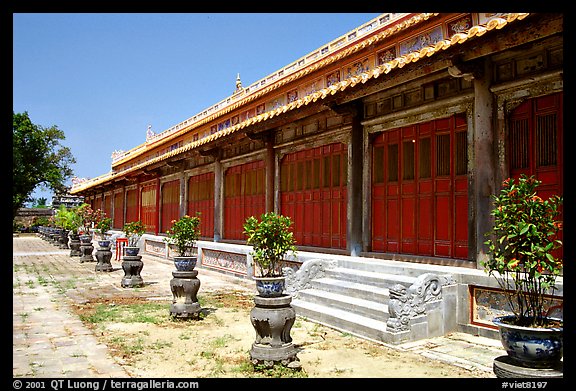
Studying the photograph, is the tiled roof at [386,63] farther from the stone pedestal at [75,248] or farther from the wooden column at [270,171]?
the stone pedestal at [75,248]

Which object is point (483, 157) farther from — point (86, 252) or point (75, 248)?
point (75, 248)

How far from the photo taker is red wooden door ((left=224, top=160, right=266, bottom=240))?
1209 cm

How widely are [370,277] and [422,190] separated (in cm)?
166

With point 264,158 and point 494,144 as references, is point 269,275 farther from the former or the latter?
point 264,158

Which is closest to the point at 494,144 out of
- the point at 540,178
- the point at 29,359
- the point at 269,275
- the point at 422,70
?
the point at 540,178

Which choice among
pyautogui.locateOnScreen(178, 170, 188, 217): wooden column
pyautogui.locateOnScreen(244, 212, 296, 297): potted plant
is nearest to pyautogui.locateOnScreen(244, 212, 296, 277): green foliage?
pyautogui.locateOnScreen(244, 212, 296, 297): potted plant

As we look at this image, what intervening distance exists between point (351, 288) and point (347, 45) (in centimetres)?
544

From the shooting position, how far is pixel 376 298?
21.7 feet

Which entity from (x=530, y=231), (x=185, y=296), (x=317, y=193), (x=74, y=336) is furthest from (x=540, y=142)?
(x=74, y=336)

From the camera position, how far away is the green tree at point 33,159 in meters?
42.7

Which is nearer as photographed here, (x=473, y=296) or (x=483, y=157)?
(x=473, y=296)

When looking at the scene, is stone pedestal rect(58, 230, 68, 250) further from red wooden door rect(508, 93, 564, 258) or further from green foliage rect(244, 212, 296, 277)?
red wooden door rect(508, 93, 564, 258)

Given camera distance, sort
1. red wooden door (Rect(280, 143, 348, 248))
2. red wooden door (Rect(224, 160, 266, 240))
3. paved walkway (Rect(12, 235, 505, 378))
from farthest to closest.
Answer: red wooden door (Rect(224, 160, 266, 240)) < red wooden door (Rect(280, 143, 348, 248)) < paved walkway (Rect(12, 235, 505, 378))

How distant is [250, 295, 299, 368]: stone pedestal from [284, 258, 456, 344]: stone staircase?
143cm
